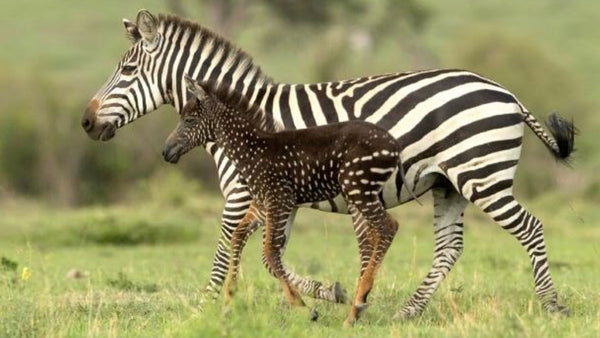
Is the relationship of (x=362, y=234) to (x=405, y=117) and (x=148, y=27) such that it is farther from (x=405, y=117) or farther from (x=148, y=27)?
(x=148, y=27)

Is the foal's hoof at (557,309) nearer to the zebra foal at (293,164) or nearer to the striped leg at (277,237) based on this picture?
the zebra foal at (293,164)

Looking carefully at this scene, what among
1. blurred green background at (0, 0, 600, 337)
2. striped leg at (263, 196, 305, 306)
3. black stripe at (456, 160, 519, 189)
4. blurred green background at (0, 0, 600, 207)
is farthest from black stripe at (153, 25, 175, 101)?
blurred green background at (0, 0, 600, 207)

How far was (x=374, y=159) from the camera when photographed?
7.75 m

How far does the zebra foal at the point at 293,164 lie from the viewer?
777 centimetres

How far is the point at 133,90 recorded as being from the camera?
9422 mm

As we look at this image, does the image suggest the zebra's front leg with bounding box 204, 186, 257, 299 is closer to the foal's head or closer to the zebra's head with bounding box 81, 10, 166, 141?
the foal's head

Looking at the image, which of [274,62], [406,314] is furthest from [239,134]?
[274,62]

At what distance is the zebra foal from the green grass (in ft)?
1.41

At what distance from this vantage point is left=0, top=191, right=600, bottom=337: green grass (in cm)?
721

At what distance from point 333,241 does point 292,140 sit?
947cm

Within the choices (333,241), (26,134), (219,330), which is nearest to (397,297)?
(219,330)

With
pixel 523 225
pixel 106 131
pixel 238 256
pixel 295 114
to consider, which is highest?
pixel 295 114

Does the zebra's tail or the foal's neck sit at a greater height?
the zebra's tail

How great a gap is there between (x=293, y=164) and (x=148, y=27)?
2.34 meters
